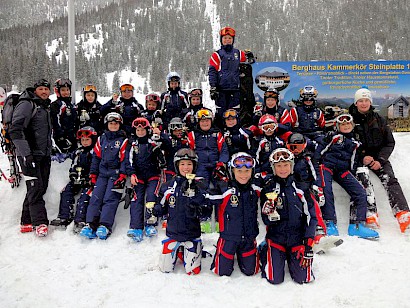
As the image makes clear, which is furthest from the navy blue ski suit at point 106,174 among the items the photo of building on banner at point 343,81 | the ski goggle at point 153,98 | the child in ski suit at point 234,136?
the photo of building on banner at point 343,81

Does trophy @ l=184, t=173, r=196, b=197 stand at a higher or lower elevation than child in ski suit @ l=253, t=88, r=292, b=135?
lower

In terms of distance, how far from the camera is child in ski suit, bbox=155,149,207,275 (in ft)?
15.2

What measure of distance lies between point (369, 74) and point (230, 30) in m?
4.89

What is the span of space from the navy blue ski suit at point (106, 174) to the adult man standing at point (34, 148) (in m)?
0.86

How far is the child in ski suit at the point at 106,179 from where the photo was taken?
581cm

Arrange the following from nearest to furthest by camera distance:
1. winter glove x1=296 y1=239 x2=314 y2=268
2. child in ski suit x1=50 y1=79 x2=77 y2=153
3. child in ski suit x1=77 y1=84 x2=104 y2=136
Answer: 1. winter glove x1=296 y1=239 x2=314 y2=268
2. child in ski suit x1=50 y1=79 x2=77 y2=153
3. child in ski suit x1=77 y1=84 x2=104 y2=136

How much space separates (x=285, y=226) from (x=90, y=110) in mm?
5497

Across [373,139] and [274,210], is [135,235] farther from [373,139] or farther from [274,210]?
[373,139]

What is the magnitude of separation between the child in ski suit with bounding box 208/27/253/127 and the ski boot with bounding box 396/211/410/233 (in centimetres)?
400

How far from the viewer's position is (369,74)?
9.88m

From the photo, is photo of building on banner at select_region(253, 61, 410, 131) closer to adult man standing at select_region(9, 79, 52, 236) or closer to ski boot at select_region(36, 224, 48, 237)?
adult man standing at select_region(9, 79, 52, 236)

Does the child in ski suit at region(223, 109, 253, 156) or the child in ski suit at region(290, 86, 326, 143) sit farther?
the child in ski suit at region(290, 86, 326, 143)

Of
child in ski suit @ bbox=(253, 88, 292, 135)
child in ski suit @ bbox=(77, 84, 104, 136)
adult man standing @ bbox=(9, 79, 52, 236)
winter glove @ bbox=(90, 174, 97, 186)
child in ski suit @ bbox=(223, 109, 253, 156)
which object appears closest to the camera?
adult man standing @ bbox=(9, 79, 52, 236)

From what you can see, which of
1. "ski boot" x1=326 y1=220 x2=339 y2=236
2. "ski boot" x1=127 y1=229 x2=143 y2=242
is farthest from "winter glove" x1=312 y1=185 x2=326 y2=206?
"ski boot" x1=127 y1=229 x2=143 y2=242
